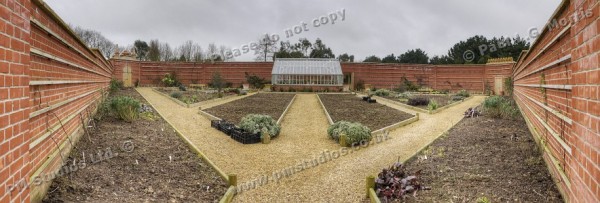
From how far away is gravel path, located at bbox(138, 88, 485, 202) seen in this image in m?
5.86

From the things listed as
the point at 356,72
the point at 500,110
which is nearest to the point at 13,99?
the point at 500,110

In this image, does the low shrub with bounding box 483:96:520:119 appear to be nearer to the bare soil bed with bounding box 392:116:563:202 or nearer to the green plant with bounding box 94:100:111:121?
the bare soil bed with bounding box 392:116:563:202

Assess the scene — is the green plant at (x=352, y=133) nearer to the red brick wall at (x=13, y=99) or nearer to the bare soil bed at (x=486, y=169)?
the bare soil bed at (x=486, y=169)

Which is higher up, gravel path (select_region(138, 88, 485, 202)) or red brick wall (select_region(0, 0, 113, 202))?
red brick wall (select_region(0, 0, 113, 202))

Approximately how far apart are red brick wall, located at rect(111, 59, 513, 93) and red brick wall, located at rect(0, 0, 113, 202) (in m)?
29.9

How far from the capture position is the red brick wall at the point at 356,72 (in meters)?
36.2

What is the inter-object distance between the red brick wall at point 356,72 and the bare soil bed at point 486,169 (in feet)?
92.3

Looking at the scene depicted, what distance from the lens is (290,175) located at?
6.76m

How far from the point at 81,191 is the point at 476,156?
5.89 m

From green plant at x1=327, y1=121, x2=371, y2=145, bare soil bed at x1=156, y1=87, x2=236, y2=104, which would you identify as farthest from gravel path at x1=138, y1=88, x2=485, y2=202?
bare soil bed at x1=156, y1=87, x2=236, y2=104

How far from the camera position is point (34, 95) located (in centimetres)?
425

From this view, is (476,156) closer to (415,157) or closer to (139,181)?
(415,157)

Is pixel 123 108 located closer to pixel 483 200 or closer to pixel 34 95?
pixel 34 95

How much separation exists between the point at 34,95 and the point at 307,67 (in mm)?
32963
